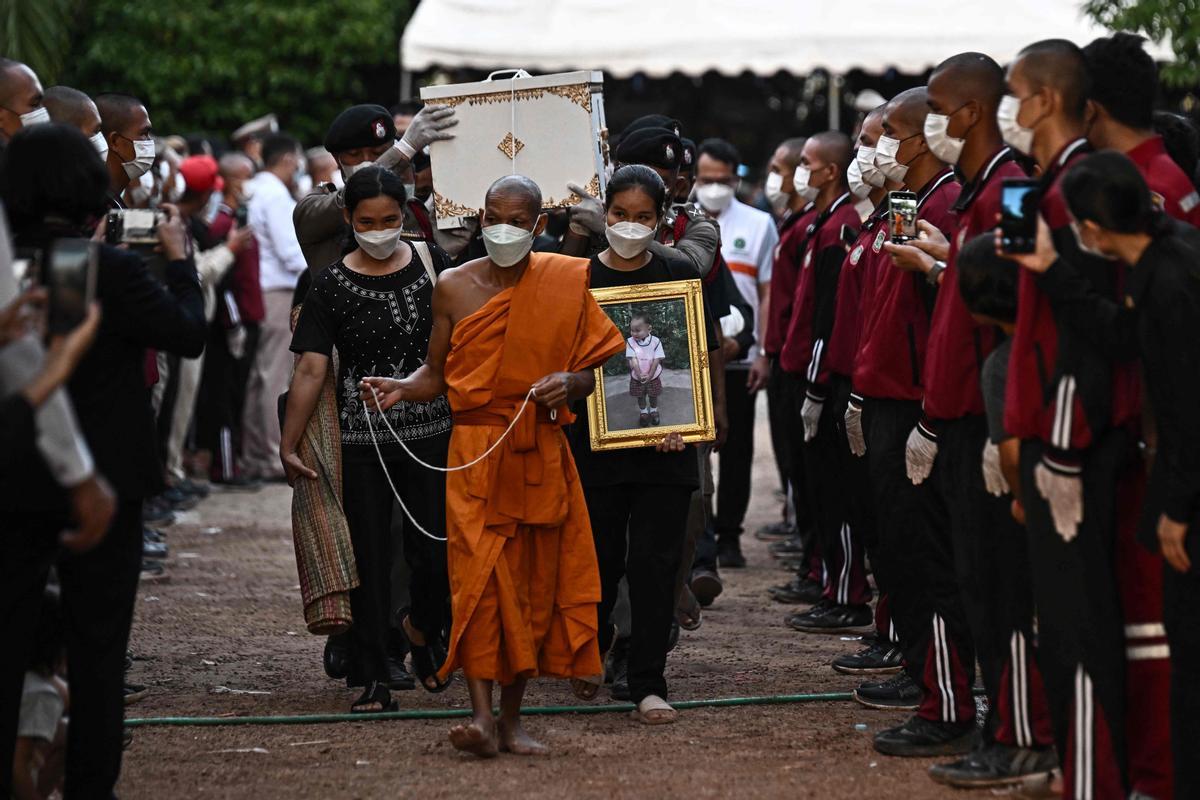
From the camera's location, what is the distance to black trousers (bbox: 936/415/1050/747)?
5.79m

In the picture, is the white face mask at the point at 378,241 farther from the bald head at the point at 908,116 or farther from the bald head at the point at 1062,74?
the bald head at the point at 1062,74

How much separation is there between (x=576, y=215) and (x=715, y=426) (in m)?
1.13

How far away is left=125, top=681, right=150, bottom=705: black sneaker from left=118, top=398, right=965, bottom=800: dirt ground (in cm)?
4

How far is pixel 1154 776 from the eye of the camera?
5.18 m

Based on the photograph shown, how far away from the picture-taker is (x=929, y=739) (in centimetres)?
636

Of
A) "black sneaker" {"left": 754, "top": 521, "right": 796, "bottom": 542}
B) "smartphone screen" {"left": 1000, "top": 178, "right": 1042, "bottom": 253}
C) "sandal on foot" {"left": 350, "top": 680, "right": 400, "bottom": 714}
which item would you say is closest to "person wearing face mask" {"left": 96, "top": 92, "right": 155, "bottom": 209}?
"sandal on foot" {"left": 350, "top": 680, "right": 400, "bottom": 714}

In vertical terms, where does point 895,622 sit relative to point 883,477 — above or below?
below

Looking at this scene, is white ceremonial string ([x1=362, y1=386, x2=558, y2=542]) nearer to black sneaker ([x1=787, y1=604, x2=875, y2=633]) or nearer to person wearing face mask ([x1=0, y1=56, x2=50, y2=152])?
person wearing face mask ([x1=0, y1=56, x2=50, y2=152])

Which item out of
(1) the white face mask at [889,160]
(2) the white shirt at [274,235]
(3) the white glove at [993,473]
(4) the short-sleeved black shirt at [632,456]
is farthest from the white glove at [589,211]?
(2) the white shirt at [274,235]

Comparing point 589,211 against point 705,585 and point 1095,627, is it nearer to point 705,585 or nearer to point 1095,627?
point 705,585

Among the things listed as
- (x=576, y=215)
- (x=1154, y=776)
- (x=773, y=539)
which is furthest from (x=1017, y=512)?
(x=773, y=539)

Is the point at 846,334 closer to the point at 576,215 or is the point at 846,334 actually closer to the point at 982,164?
the point at 576,215

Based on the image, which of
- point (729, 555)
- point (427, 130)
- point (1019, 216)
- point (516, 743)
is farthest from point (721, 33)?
point (1019, 216)

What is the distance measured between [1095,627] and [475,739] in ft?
7.60
